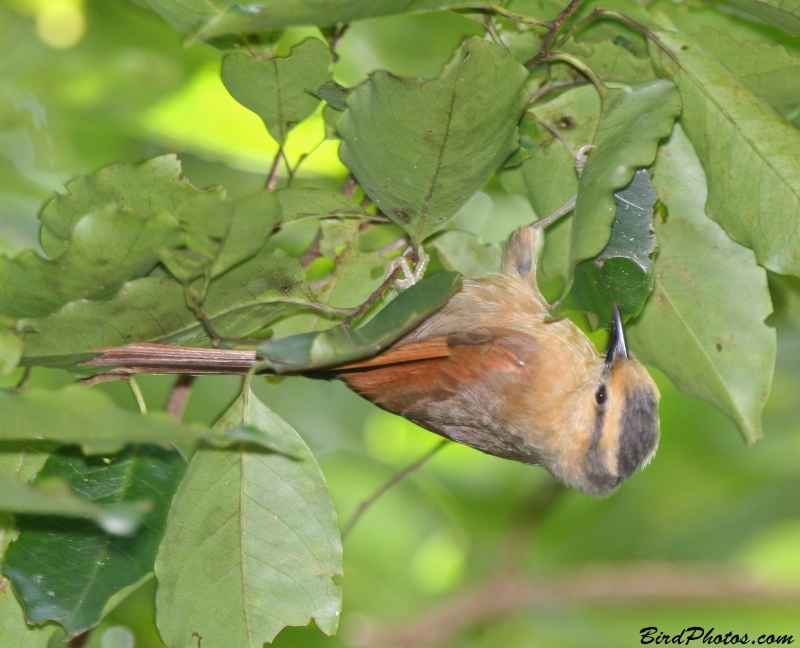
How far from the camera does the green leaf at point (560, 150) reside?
2.51 metres

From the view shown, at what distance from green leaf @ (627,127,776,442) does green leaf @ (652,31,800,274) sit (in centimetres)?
18

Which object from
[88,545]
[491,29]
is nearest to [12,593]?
[88,545]

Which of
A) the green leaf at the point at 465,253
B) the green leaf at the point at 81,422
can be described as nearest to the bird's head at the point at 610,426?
the green leaf at the point at 465,253

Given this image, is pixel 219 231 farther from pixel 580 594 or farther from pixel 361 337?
pixel 580 594

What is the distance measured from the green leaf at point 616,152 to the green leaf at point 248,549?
38.6 inches

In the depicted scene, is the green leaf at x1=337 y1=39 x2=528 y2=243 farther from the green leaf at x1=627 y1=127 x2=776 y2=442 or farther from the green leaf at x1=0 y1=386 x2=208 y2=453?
the green leaf at x1=0 y1=386 x2=208 y2=453

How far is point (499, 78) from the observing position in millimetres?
1936

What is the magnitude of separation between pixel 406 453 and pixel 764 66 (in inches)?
107

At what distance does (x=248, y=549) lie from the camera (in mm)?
2193

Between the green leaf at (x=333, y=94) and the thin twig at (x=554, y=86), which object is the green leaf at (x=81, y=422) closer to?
the green leaf at (x=333, y=94)

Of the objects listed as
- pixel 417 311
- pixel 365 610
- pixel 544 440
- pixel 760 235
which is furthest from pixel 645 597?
pixel 417 311

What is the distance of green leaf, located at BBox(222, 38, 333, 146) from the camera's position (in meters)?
2.30

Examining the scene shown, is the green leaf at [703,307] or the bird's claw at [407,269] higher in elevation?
the green leaf at [703,307]

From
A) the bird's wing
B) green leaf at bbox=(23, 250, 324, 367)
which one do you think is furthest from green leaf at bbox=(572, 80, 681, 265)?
the bird's wing
